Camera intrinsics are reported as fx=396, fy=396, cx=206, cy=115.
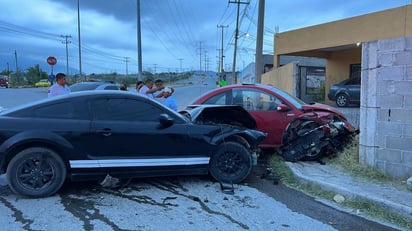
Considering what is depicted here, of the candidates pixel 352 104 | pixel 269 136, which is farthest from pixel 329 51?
pixel 269 136

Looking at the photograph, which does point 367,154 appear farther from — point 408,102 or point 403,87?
point 403,87

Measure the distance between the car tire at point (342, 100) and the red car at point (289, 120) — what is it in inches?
472

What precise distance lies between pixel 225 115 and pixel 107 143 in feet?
7.23

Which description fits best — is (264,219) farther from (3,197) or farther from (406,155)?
(3,197)

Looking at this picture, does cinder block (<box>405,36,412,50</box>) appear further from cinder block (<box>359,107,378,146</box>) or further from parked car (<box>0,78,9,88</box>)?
parked car (<box>0,78,9,88</box>)

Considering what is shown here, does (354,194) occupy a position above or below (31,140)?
below

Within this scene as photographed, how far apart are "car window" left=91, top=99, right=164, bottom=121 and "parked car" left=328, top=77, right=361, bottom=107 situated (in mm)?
15243

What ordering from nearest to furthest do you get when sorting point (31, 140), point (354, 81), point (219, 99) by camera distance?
point (31, 140)
point (219, 99)
point (354, 81)

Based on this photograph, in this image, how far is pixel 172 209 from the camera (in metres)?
5.02

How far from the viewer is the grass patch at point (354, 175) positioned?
16.0ft

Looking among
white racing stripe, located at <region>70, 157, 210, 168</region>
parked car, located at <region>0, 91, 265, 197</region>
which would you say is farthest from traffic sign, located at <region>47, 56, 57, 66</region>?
white racing stripe, located at <region>70, 157, 210, 168</region>

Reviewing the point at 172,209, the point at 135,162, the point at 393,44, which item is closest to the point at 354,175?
the point at 393,44

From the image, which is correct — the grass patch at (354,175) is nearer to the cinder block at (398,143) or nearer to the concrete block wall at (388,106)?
the concrete block wall at (388,106)

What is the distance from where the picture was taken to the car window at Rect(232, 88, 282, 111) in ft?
26.8
